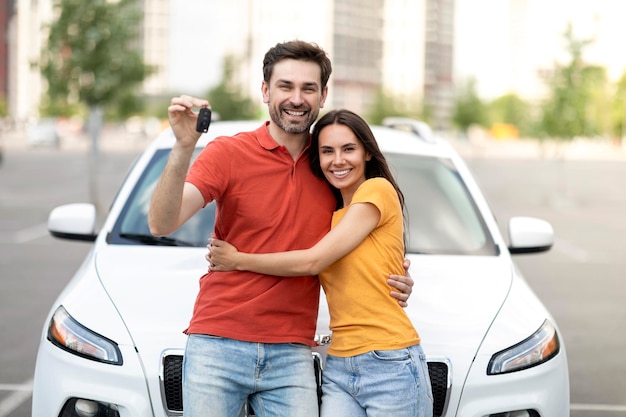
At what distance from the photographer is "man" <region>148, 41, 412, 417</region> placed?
110 inches

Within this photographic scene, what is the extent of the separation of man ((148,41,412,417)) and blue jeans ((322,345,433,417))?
89 mm

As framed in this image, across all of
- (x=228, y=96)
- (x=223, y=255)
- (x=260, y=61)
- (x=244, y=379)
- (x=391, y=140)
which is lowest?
(x=244, y=379)

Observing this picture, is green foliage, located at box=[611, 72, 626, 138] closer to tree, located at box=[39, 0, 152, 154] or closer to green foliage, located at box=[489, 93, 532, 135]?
green foliage, located at box=[489, 93, 532, 135]

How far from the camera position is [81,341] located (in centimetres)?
344

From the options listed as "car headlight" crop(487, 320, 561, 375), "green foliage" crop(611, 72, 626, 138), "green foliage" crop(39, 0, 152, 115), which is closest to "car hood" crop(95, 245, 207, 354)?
"car headlight" crop(487, 320, 561, 375)

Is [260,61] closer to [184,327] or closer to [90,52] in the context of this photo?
[90,52]

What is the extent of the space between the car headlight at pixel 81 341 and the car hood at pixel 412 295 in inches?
3.5

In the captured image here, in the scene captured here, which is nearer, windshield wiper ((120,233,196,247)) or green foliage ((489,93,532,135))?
windshield wiper ((120,233,196,247))

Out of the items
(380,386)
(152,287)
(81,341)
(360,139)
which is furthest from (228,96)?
(380,386)

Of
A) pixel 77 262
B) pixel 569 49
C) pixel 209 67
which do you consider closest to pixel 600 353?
pixel 77 262

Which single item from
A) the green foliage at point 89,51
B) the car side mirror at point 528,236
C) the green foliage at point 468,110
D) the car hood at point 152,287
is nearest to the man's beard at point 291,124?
the car hood at point 152,287

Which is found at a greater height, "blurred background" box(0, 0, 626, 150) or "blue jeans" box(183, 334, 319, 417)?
"blurred background" box(0, 0, 626, 150)

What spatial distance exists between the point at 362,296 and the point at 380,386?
0.26 meters

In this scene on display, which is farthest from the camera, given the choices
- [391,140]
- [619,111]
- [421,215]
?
[619,111]
